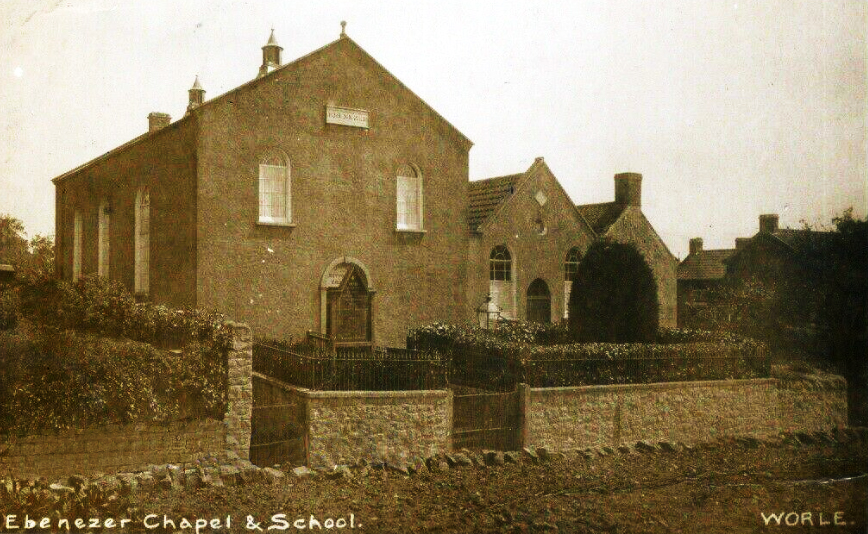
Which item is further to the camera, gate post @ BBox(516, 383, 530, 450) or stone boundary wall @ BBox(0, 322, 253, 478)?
gate post @ BBox(516, 383, 530, 450)

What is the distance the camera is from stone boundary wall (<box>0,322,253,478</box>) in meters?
11.3

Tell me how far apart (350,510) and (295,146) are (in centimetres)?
1359

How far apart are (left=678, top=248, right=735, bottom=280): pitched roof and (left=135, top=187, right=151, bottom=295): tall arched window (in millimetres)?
36528

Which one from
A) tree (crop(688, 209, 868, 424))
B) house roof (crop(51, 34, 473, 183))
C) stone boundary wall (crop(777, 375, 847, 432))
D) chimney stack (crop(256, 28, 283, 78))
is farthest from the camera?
chimney stack (crop(256, 28, 283, 78))

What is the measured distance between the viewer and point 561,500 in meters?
11.8

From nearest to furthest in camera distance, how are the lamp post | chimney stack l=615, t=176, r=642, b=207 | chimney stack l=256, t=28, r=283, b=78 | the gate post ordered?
the gate post → the lamp post → chimney stack l=615, t=176, r=642, b=207 → chimney stack l=256, t=28, r=283, b=78

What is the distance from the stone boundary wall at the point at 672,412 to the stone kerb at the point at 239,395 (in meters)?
6.11

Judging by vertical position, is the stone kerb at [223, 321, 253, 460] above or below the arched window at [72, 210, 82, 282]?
below

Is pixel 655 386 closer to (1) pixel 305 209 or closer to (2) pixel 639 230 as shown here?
(1) pixel 305 209

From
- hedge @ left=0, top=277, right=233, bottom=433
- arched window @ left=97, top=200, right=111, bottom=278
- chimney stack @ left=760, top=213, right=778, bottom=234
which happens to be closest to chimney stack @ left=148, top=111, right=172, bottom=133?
arched window @ left=97, top=200, right=111, bottom=278

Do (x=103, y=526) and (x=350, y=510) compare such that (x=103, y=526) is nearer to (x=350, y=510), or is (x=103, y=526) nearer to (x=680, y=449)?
(x=350, y=510)

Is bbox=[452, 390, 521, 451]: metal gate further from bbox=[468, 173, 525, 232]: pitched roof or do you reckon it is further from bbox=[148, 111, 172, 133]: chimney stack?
bbox=[148, 111, 172, 133]: chimney stack

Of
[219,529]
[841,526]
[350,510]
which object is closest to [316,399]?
[350,510]

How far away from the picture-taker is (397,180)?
24281 millimetres
